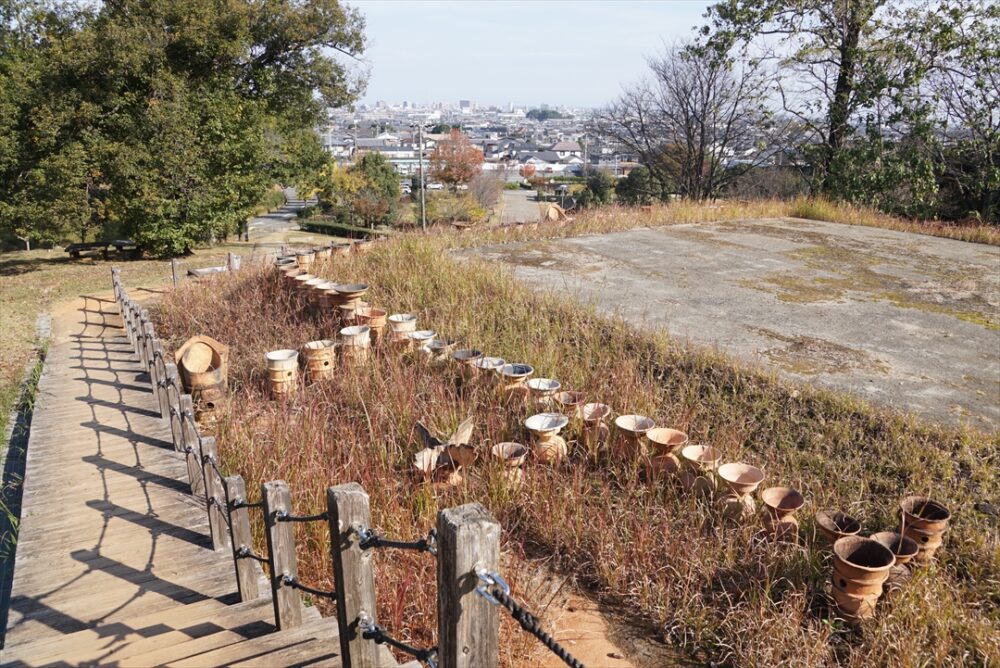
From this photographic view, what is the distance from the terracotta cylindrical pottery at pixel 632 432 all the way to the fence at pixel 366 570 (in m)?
1.83

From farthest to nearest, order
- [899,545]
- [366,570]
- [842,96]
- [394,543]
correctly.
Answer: [842,96]
[899,545]
[366,570]
[394,543]

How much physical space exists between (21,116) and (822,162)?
51.2ft

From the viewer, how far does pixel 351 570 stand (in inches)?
70.1

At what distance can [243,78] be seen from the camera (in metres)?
15.1

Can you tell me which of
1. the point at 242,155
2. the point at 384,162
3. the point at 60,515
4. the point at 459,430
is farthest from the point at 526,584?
the point at 384,162

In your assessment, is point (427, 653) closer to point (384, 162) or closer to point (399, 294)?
point (399, 294)

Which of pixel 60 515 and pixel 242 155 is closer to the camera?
pixel 60 515

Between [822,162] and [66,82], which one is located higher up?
[66,82]

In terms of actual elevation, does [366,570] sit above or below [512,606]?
below

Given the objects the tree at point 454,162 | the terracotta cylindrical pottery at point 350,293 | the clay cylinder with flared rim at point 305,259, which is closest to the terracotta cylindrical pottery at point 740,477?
the terracotta cylindrical pottery at point 350,293

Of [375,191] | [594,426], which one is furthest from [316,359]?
[375,191]

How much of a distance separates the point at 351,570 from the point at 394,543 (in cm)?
19

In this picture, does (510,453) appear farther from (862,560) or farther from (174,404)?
(174,404)

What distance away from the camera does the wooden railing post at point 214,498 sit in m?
2.98
